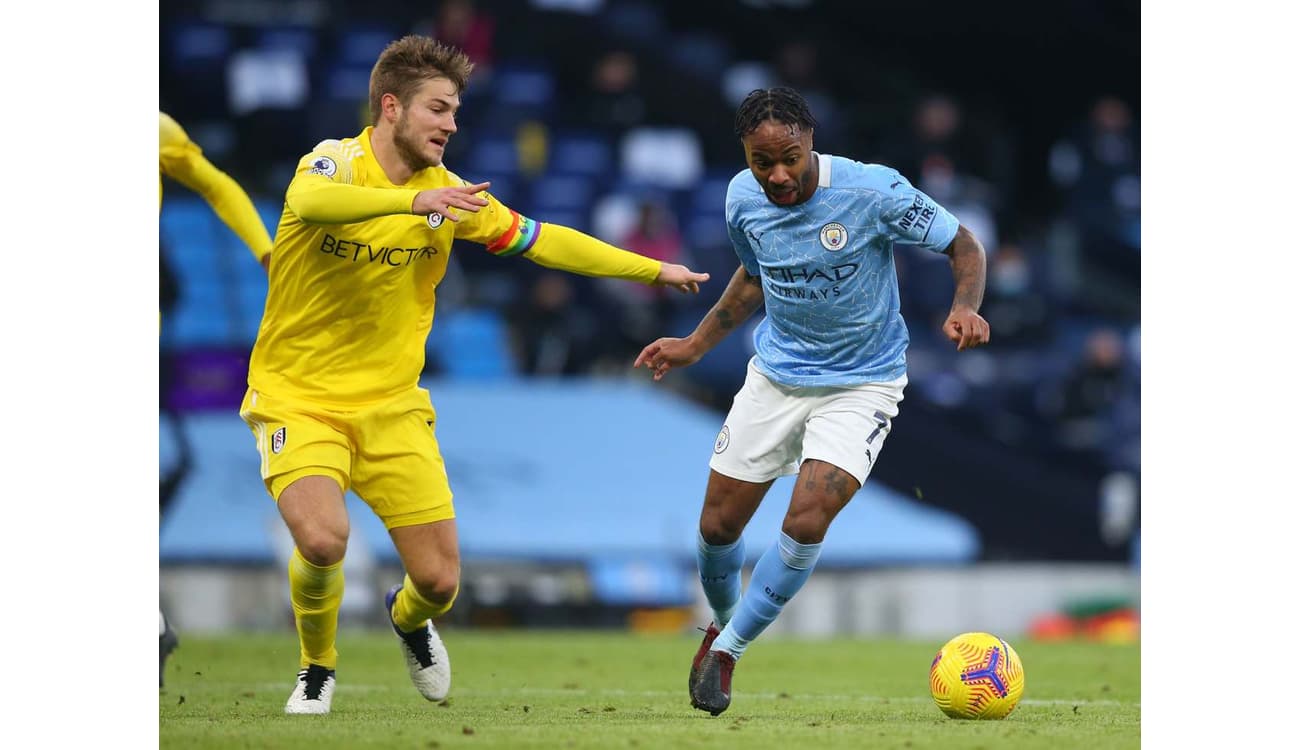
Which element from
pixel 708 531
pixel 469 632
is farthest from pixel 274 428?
pixel 469 632

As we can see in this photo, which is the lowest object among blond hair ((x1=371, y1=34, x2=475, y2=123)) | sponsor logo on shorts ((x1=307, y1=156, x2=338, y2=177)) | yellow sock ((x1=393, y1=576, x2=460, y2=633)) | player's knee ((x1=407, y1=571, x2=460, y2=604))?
yellow sock ((x1=393, y1=576, x2=460, y2=633))

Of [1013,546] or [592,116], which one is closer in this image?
[1013,546]

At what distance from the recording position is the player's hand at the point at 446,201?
5.86m

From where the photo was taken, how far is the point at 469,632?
40.3 ft

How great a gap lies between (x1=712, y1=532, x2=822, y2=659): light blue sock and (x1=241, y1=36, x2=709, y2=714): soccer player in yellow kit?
1049 millimetres

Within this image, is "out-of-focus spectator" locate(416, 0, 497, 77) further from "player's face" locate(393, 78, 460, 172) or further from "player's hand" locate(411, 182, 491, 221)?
"player's hand" locate(411, 182, 491, 221)

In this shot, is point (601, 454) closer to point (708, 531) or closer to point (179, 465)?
point (179, 465)

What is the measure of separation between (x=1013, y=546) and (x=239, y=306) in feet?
21.6

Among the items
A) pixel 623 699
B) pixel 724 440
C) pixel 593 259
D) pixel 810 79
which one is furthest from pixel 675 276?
pixel 810 79

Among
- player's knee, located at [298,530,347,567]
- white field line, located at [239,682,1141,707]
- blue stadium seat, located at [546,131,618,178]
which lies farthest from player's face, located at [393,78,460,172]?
blue stadium seat, located at [546,131,618,178]

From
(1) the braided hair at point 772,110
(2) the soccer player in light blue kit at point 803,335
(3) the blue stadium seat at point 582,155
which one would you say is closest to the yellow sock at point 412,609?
(2) the soccer player in light blue kit at point 803,335

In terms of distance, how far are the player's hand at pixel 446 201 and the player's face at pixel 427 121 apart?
520 millimetres

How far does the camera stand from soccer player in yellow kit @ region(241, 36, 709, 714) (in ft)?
20.9

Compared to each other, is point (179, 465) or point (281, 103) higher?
point (281, 103)
